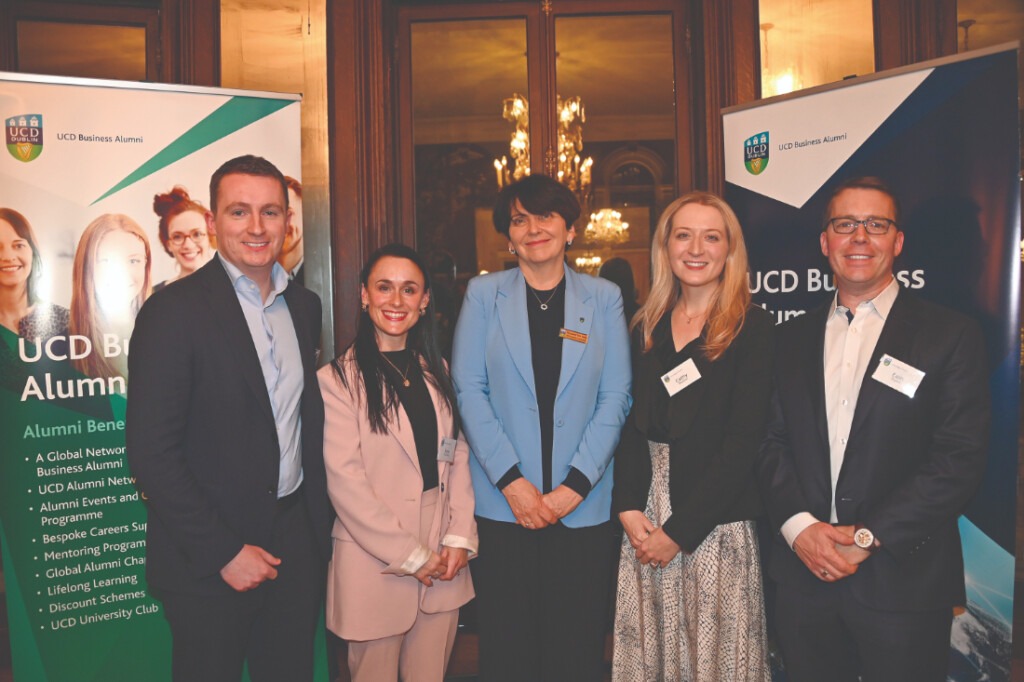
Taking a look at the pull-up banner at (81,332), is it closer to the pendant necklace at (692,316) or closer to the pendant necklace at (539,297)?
the pendant necklace at (539,297)

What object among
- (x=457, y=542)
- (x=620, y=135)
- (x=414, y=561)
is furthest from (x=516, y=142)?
(x=414, y=561)

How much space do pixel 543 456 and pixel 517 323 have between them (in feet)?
1.46

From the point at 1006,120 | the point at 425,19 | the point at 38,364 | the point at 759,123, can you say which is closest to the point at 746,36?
the point at 759,123

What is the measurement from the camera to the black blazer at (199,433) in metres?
1.77

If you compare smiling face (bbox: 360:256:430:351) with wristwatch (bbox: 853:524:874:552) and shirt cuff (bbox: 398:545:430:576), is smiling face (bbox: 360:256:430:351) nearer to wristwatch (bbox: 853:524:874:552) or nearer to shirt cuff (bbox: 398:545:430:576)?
shirt cuff (bbox: 398:545:430:576)

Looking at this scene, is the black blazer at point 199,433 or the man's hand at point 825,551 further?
the man's hand at point 825,551

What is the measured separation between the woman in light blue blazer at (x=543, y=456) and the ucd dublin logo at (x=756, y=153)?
3.62 feet

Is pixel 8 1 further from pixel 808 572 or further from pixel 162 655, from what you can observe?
pixel 808 572

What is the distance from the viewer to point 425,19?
3.59 meters

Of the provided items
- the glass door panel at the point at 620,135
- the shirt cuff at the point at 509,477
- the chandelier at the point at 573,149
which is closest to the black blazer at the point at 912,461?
the shirt cuff at the point at 509,477

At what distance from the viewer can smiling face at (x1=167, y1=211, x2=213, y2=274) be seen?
2.82m

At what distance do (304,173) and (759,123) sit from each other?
212 centimetres

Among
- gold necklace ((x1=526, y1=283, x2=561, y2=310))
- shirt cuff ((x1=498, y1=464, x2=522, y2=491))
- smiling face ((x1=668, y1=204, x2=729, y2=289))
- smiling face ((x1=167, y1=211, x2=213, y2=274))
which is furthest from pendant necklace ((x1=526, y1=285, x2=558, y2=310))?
smiling face ((x1=167, y1=211, x2=213, y2=274))

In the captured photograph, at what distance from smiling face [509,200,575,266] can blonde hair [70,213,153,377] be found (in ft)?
5.41
